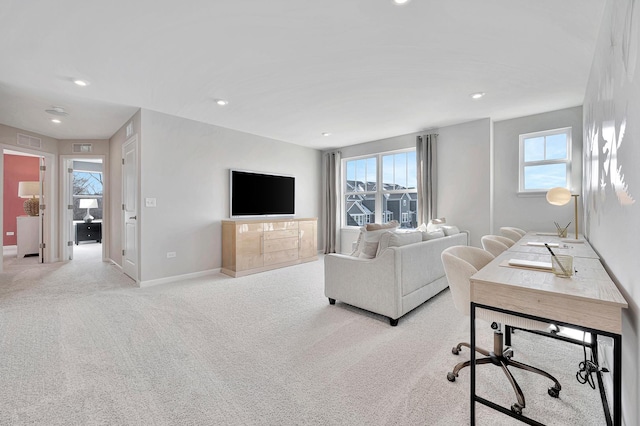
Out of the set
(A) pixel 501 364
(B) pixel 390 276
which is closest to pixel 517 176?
(B) pixel 390 276

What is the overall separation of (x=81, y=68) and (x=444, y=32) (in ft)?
11.2

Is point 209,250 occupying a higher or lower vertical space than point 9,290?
higher

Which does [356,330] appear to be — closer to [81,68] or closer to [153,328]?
[153,328]

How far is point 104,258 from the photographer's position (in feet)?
19.0

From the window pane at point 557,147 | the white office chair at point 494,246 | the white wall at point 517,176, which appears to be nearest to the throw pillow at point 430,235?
the white office chair at point 494,246

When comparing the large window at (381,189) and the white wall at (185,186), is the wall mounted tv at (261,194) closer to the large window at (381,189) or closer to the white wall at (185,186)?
the white wall at (185,186)

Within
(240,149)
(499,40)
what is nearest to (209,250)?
(240,149)

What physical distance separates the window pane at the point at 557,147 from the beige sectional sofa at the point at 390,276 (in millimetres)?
2605

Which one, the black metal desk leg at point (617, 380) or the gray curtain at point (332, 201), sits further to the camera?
the gray curtain at point (332, 201)

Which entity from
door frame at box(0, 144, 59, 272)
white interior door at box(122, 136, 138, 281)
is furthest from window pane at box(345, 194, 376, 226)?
door frame at box(0, 144, 59, 272)

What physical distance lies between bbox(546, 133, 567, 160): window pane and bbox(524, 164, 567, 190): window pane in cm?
14

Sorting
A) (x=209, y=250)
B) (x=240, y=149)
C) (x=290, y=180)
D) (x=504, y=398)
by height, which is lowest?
(x=504, y=398)

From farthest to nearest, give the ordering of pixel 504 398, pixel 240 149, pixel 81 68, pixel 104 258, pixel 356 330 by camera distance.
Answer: pixel 104 258 < pixel 240 149 < pixel 81 68 < pixel 356 330 < pixel 504 398

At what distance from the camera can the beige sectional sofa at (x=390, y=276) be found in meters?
2.69
